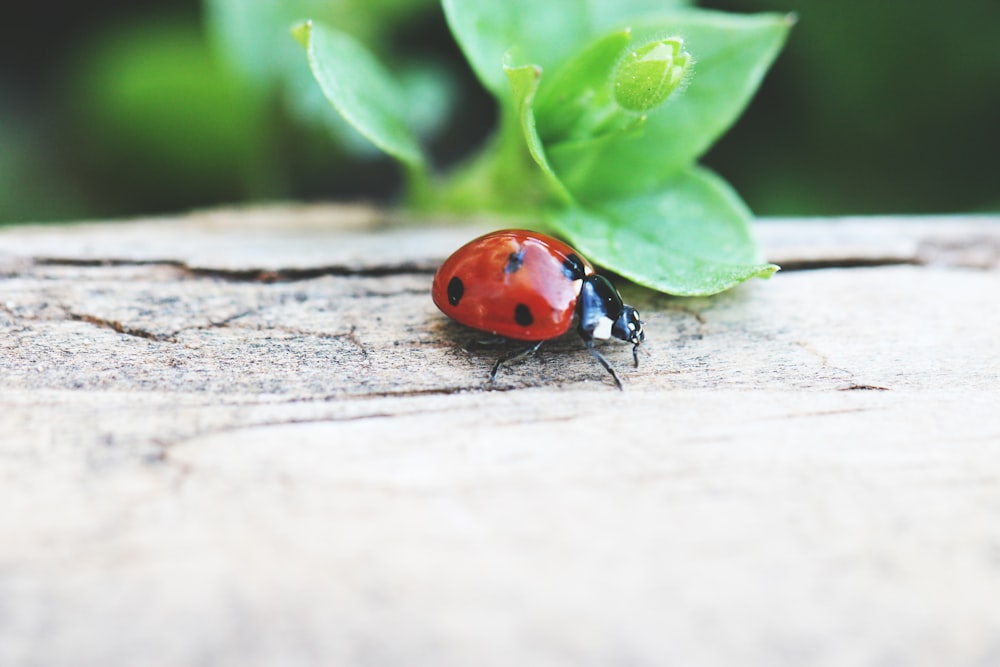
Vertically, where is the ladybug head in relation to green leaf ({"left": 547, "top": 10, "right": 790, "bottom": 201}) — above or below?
below

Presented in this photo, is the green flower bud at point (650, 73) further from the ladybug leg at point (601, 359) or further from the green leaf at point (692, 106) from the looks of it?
the ladybug leg at point (601, 359)

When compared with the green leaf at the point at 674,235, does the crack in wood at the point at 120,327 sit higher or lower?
lower

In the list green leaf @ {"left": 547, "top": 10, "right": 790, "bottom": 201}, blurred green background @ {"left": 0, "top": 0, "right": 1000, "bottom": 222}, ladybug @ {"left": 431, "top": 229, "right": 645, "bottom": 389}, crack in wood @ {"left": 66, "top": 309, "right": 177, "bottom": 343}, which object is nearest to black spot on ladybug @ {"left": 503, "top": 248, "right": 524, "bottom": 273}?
ladybug @ {"left": 431, "top": 229, "right": 645, "bottom": 389}

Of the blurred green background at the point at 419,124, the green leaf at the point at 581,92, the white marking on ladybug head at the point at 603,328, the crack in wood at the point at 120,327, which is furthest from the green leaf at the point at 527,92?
the blurred green background at the point at 419,124

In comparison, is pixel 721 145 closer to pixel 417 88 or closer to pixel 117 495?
pixel 417 88

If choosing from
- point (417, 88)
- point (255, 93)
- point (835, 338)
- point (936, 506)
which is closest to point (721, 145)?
point (417, 88)

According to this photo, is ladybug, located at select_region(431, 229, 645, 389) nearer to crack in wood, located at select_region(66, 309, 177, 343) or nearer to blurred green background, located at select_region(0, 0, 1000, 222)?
crack in wood, located at select_region(66, 309, 177, 343)

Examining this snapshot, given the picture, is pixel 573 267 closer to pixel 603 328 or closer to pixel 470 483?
pixel 603 328
